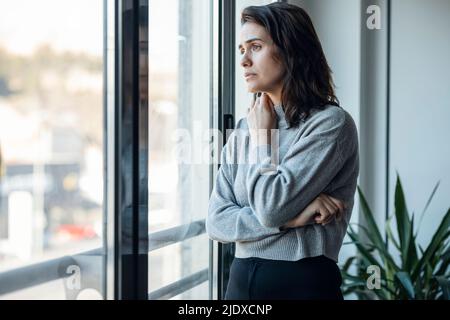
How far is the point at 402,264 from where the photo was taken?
6.82ft

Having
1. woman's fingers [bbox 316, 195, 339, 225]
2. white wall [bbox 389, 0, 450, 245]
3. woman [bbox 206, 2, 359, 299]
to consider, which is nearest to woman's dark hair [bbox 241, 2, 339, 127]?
woman [bbox 206, 2, 359, 299]

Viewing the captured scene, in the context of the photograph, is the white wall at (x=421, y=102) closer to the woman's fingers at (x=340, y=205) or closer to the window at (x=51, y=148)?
the woman's fingers at (x=340, y=205)

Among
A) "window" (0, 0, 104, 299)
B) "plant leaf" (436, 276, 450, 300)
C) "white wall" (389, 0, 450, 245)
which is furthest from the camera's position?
"white wall" (389, 0, 450, 245)

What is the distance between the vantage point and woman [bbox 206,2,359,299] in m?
1.08

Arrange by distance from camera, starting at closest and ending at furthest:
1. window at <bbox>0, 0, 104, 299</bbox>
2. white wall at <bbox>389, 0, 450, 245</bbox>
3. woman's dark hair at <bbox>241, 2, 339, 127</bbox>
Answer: window at <bbox>0, 0, 104, 299</bbox>
woman's dark hair at <bbox>241, 2, 339, 127</bbox>
white wall at <bbox>389, 0, 450, 245</bbox>

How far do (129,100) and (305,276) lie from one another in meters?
0.50

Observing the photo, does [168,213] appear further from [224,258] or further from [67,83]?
[67,83]

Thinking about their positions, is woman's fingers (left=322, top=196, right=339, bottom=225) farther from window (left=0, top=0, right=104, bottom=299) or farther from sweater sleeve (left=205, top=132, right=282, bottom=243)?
window (left=0, top=0, right=104, bottom=299)

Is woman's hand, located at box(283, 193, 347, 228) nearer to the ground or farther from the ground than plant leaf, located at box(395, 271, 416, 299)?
farther from the ground

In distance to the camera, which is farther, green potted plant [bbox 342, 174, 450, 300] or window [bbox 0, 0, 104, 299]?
green potted plant [bbox 342, 174, 450, 300]

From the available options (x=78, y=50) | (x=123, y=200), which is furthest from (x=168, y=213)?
(x=78, y=50)

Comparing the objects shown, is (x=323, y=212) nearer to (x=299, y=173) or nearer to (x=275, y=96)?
(x=299, y=173)

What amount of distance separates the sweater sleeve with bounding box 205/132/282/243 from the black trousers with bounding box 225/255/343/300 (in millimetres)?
53

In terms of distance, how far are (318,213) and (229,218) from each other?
17cm
